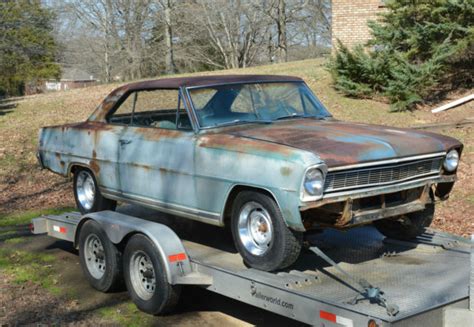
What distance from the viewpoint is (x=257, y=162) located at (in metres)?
4.98

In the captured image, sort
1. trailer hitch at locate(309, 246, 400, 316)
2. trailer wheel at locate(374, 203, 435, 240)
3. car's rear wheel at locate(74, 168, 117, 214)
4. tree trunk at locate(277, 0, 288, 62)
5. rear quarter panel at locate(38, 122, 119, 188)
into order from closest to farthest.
A: trailer hitch at locate(309, 246, 400, 316) → trailer wheel at locate(374, 203, 435, 240) → rear quarter panel at locate(38, 122, 119, 188) → car's rear wheel at locate(74, 168, 117, 214) → tree trunk at locate(277, 0, 288, 62)

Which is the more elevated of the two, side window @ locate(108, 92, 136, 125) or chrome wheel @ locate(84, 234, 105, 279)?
side window @ locate(108, 92, 136, 125)

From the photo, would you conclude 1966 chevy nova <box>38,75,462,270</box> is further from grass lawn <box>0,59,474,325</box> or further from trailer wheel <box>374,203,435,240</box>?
grass lawn <box>0,59,474,325</box>

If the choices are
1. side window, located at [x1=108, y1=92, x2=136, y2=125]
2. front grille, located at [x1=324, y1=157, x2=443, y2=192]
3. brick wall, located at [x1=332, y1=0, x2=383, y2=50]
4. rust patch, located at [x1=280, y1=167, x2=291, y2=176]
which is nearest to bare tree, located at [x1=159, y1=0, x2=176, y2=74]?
brick wall, located at [x1=332, y1=0, x2=383, y2=50]

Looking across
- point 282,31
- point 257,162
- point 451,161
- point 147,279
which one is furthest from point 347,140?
point 282,31

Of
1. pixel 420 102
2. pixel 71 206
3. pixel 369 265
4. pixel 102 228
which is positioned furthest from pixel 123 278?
pixel 420 102

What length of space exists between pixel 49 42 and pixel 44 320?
96.5ft

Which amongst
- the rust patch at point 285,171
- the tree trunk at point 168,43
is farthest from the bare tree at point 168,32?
the rust patch at point 285,171

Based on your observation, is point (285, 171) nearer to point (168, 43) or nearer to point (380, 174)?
point (380, 174)

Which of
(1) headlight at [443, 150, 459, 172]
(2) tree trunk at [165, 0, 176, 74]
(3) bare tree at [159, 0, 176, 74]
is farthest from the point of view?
(3) bare tree at [159, 0, 176, 74]

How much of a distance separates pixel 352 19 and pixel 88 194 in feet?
49.6

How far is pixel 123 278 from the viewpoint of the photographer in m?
6.15

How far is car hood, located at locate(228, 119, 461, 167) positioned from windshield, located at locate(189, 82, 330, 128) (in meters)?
0.22

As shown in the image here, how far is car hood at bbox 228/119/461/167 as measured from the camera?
15.9 feet
